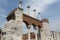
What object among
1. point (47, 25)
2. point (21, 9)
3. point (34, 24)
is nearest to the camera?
point (21, 9)

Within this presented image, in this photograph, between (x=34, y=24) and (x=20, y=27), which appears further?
(x=34, y=24)

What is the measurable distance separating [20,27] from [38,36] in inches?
222

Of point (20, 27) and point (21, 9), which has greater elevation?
point (21, 9)

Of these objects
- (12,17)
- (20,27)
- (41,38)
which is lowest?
(41,38)

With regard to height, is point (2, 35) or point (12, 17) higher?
point (12, 17)

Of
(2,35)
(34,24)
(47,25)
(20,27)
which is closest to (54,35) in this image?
(47,25)

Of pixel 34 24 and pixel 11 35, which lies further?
pixel 34 24

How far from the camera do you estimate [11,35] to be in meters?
24.2

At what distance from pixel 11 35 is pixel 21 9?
435cm

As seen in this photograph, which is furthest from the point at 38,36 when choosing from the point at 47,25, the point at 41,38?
the point at 47,25

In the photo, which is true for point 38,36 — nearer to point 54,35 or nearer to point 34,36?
point 34,36

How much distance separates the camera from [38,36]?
96.7 feet

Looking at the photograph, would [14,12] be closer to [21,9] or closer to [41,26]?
[21,9]

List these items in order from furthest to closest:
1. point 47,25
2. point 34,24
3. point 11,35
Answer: point 47,25
point 34,24
point 11,35
